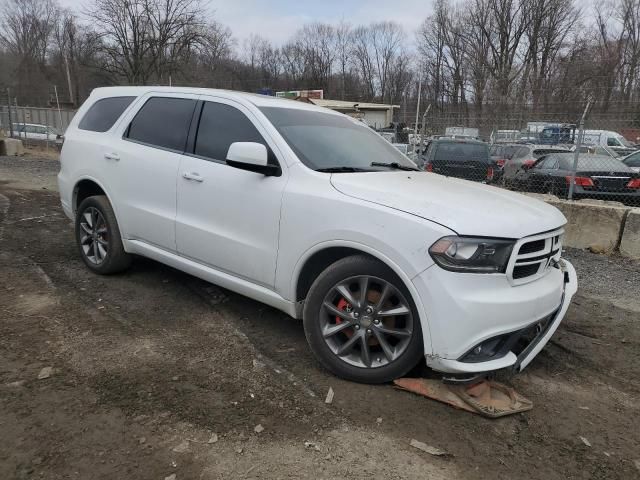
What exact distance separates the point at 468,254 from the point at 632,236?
4.89 meters

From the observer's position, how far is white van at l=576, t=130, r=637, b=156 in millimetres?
17656

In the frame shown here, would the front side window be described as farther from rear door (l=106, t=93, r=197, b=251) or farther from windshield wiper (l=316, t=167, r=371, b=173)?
rear door (l=106, t=93, r=197, b=251)

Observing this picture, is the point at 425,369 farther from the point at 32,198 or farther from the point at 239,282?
the point at 32,198

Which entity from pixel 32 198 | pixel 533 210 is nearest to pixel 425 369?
pixel 533 210

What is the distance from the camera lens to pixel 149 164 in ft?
14.6

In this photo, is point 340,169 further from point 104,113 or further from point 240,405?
point 104,113

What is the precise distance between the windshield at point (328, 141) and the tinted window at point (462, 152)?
6.87m

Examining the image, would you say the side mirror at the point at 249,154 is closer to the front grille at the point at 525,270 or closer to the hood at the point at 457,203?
the hood at the point at 457,203

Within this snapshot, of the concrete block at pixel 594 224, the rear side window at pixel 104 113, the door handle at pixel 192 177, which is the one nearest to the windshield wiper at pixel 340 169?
the door handle at pixel 192 177

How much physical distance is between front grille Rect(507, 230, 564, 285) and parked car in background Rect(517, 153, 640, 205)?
20.1 ft

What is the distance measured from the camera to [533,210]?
11.1 ft

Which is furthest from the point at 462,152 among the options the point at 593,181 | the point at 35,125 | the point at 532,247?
the point at 35,125

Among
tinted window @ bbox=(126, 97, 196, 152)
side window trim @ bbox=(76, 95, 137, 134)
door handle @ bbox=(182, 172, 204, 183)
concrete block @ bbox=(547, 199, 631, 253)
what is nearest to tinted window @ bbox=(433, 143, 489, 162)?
concrete block @ bbox=(547, 199, 631, 253)

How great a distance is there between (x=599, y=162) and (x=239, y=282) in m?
8.35
